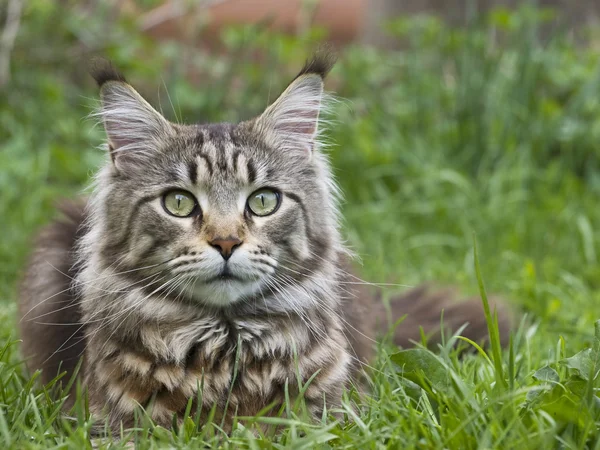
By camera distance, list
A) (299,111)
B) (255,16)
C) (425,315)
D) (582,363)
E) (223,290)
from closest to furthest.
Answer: (582,363)
(223,290)
(299,111)
(425,315)
(255,16)

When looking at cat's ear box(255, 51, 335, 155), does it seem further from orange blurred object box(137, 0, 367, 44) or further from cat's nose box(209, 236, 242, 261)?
orange blurred object box(137, 0, 367, 44)

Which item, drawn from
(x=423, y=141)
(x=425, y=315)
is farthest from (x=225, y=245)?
(x=423, y=141)

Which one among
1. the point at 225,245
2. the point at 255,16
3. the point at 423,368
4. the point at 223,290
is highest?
the point at 255,16

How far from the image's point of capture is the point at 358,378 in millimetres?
2693

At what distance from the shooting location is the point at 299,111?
273 centimetres

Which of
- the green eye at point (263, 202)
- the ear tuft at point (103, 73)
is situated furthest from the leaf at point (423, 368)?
the ear tuft at point (103, 73)

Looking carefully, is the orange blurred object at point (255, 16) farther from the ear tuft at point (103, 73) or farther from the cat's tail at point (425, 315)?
the ear tuft at point (103, 73)

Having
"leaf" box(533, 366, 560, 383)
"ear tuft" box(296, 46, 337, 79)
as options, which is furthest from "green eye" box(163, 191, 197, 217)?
"leaf" box(533, 366, 560, 383)

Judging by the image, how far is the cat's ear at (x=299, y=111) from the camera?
8.39ft

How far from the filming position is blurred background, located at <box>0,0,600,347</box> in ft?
15.6

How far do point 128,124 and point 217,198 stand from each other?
47 cm

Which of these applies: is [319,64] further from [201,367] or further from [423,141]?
[423,141]

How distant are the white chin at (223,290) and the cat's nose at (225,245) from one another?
0.10 metres

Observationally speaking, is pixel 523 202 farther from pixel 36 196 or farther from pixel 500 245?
pixel 36 196
